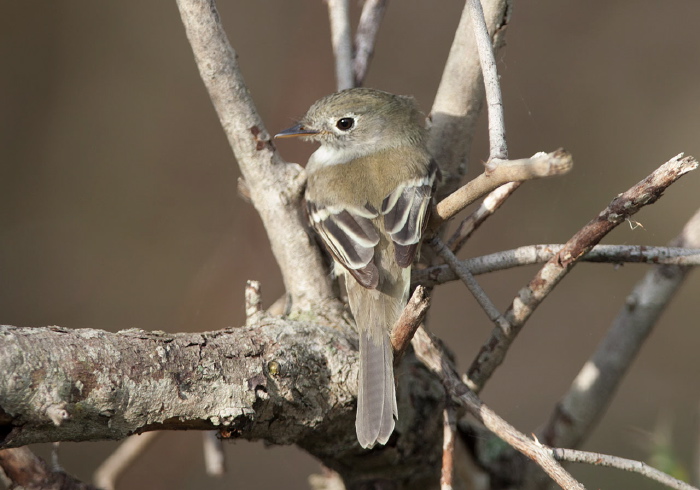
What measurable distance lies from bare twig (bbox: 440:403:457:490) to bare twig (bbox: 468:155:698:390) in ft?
0.74

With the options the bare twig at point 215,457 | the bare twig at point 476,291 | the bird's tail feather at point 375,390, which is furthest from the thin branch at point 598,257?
the bare twig at point 215,457

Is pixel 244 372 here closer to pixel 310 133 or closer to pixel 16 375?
pixel 16 375

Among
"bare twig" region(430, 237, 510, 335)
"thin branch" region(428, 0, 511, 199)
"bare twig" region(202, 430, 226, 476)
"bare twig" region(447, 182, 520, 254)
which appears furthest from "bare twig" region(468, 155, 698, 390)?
"bare twig" region(202, 430, 226, 476)

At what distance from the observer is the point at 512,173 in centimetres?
172

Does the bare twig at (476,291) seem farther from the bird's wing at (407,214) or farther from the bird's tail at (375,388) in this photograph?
the bird's tail at (375,388)

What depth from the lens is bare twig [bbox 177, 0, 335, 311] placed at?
2357 millimetres

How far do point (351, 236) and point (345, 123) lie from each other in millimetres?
744

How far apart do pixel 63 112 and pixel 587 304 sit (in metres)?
3.84

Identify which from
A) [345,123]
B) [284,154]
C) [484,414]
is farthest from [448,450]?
[284,154]

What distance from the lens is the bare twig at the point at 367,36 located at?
3.00m

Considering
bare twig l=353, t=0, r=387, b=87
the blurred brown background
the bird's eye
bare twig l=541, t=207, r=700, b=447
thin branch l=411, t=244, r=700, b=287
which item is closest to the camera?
thin branch l=411, t=244, r=700, b=287

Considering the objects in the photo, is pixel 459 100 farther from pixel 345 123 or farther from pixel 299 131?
pixel 299 131

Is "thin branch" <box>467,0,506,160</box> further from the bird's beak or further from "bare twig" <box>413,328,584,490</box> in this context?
the bird's beak

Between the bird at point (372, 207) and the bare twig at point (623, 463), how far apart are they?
0.48 meters
